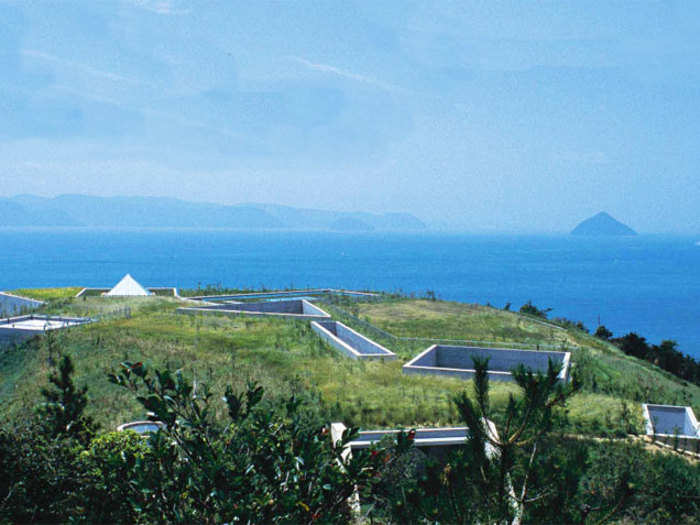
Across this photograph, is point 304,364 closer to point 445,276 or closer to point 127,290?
point 127,290

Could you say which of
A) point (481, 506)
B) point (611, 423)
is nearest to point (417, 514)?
point (481, 506)

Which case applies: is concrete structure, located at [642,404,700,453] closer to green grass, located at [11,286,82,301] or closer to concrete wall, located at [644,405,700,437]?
concrete wall, located at [644,405,700,437]

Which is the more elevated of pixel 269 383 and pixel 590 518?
pixel 590 518

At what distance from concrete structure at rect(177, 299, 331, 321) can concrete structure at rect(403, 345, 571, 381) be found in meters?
5.86

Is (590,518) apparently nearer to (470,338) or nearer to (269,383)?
(269,383)

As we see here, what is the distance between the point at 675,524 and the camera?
6812 mm

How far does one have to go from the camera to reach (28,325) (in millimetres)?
20531


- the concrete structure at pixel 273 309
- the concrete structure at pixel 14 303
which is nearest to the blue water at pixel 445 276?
Answer: the concrete structure at pixel 273 309

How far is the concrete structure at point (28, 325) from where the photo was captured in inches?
750

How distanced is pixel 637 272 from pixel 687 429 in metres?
114

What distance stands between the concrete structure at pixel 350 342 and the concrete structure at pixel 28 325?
28.6ft

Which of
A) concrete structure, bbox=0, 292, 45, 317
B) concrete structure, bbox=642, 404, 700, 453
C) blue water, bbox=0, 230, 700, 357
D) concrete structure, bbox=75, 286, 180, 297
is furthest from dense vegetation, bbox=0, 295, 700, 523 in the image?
blue water, bbox=0, 230, 700, 357

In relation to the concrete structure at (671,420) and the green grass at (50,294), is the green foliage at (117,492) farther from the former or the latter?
the green grass at (50,294)

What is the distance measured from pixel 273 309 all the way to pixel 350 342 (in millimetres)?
7762
